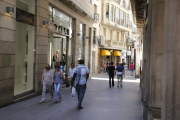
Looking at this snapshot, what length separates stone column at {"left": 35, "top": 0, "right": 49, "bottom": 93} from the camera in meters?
13.4

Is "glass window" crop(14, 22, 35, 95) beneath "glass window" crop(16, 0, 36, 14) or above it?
beneath

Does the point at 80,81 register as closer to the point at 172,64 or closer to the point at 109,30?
the point at 172,64

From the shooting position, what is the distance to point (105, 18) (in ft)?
131

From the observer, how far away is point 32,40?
1328cm

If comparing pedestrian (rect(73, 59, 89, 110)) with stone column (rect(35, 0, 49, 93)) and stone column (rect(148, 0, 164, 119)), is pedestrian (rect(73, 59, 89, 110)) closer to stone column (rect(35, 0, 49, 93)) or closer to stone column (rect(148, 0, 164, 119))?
stone column (rect(148, 0, 164, 119))

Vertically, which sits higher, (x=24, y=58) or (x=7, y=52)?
(x=7, y=52)

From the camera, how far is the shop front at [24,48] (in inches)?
458

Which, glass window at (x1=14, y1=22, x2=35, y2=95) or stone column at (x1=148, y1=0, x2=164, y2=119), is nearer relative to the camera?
stone column at (x1=148, y1=0, x2=164, y2=119)

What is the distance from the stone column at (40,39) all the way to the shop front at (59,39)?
131cm

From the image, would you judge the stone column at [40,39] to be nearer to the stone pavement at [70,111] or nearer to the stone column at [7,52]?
the stone pavement at [70,111]

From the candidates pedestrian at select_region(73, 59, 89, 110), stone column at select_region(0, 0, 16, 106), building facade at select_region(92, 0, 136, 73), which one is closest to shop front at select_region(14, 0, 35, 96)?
stone column at select_region(0, 0, 16, 106)

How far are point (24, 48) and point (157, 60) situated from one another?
7749 mm

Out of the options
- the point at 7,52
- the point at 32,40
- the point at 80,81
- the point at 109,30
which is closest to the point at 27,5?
the point at 32,40

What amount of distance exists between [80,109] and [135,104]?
282cm
